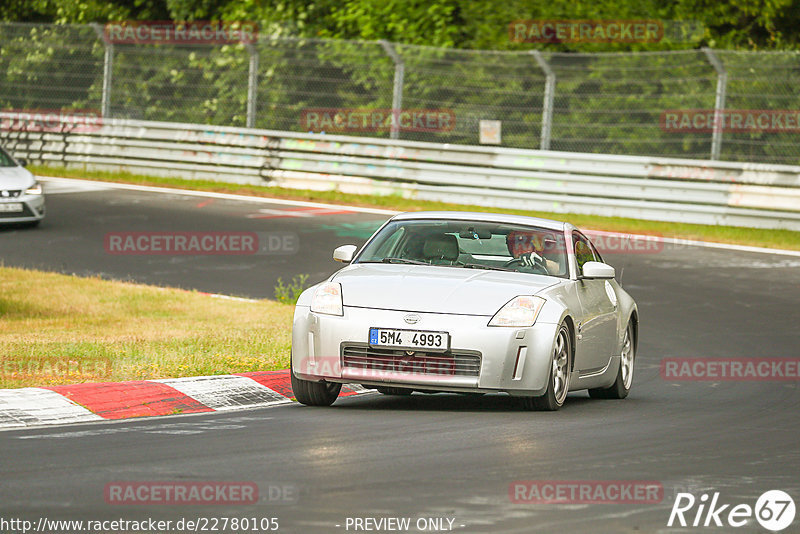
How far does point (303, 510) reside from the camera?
6.22 m

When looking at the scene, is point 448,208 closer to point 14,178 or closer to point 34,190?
point 34,190

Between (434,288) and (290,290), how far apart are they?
7.94 metres

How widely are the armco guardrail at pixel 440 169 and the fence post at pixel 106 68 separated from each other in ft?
1.23

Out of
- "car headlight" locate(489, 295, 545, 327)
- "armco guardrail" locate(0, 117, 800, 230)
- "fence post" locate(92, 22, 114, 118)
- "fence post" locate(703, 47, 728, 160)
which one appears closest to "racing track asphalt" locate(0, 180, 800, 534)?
"car headlight" locate(489, 295, 545, 327)

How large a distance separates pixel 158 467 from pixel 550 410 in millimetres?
3426

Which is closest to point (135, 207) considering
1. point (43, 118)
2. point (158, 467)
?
point (43, 118)

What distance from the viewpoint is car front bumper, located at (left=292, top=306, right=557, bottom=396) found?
9211 mm

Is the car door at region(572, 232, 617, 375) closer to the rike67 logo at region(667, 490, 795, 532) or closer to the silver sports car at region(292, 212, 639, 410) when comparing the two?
the silver sports car at region(292, 212, 639, 410)

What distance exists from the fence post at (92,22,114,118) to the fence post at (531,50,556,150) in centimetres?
861

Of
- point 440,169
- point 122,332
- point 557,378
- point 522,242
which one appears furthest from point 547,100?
point 557,378

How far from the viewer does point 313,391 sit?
32.0ft

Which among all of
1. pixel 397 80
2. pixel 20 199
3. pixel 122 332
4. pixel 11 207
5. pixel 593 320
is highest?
pixel 397 80

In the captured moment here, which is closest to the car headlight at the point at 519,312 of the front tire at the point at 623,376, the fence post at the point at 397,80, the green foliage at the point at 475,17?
the front tire at the point at 623,376

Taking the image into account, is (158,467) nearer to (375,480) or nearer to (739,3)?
(375,480)
